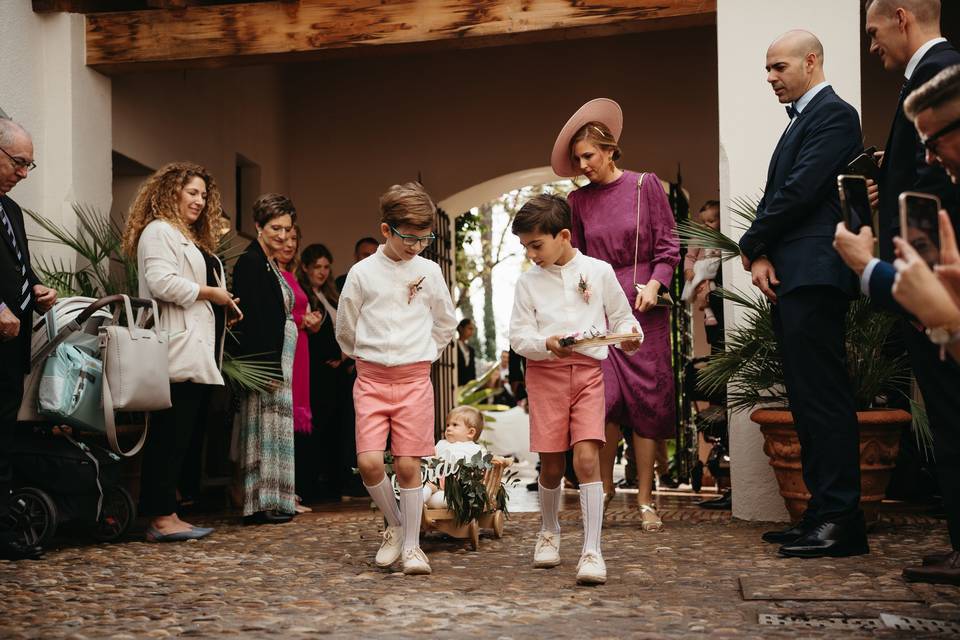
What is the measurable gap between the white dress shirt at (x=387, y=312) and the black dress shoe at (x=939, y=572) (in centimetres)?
186

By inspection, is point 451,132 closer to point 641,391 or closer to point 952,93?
point 641,391

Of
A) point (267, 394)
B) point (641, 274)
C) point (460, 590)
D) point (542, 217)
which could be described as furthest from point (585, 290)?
point (267, 394)

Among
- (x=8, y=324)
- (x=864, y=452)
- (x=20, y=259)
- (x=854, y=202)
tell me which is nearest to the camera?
(x=854, y=202)

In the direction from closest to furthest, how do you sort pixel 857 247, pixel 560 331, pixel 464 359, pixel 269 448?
pixel 857 247 → pixel 560 331 → pixel 269 448 → pixel 464 359

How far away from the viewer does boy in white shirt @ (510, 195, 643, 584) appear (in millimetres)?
3957

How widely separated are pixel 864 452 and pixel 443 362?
20.6 ft

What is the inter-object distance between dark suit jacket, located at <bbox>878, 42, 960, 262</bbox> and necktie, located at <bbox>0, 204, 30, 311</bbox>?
11.0 feet

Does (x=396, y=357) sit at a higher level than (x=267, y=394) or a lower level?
higher

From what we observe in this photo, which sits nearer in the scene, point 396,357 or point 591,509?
point 591,509

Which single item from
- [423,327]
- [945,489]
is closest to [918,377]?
[945,489]

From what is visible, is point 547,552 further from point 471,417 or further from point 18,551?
point 18,551

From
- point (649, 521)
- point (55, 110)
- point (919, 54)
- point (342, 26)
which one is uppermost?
point (342, 26)

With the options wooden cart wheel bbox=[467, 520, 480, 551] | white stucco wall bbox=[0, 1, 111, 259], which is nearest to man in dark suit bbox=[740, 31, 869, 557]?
wooden cart wheel bbox=[467, 520, 480, 551]

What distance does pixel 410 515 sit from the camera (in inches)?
161
